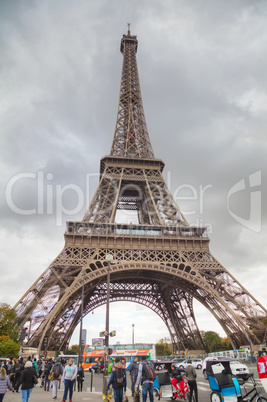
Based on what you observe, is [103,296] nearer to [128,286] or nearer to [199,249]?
[128,286]

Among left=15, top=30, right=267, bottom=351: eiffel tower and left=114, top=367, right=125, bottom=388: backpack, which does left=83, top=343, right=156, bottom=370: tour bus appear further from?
left=114, top=367, right=125, bottom=388: backpack

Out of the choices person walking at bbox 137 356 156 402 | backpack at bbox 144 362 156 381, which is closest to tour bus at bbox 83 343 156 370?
person walking at bbox 137 356 156 402

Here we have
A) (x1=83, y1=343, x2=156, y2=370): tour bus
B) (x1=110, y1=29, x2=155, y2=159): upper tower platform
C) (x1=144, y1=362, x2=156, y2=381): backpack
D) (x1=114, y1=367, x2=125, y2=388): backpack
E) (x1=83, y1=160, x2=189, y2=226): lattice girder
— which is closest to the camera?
(x1=114, y1=367, x2=125, y2=388): backpack

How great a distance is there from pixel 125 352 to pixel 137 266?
9.77 metres

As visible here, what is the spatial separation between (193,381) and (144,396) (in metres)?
1.80

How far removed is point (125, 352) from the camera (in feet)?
109

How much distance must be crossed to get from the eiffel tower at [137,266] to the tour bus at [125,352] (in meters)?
4.07

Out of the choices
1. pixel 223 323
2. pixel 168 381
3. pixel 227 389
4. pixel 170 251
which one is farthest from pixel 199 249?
pixel 227 389

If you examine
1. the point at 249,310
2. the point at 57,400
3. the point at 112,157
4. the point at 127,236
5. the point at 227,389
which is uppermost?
the point at 112,157

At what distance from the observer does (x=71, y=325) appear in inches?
1598

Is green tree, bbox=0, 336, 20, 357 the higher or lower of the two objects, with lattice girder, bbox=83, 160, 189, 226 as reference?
lower

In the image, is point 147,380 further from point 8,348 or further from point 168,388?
point 8,348

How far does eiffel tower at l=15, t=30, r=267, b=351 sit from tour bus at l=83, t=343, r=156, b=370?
4.07 meters

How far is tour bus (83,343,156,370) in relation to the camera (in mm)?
32600
